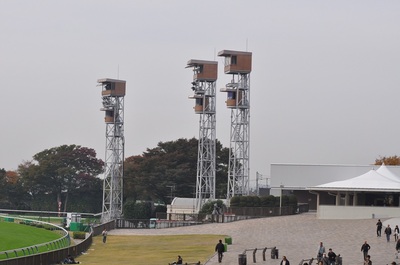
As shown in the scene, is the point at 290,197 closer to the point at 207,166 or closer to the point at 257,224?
the point at 257,224

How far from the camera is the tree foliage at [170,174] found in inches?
5541

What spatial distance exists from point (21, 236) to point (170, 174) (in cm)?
6179

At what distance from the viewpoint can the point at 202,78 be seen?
394 feet

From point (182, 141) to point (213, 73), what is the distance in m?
26.6

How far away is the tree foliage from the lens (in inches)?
5541

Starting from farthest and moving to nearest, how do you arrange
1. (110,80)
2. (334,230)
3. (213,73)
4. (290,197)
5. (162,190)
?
(162,190) → (110,80) → (213,73) → (290,197) → (334,230)

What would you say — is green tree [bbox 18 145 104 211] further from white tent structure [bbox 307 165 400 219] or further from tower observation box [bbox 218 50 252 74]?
white tent structure [bbox 307 165 400 219]

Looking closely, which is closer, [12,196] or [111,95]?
[111,95]

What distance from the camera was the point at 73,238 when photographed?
85250mm

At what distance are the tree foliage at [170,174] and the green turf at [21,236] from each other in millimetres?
48870

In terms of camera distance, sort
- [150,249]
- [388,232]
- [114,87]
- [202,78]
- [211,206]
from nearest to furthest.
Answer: [388,232]
[150,249]
[211,206]
[202,78]
[114,87]

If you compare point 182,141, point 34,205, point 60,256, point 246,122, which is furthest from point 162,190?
point 60,256

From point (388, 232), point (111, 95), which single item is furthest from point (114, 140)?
point (388, 232)

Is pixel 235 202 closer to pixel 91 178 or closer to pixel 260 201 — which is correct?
pixel 260 201
